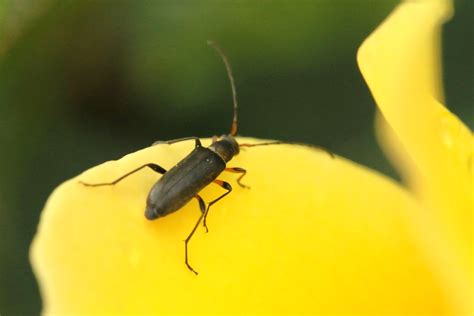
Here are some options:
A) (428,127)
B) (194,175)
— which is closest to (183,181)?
(194,175)

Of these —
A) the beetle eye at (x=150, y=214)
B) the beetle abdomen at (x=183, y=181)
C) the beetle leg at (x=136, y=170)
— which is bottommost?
the beetle abdomen at (x=183, y=181)

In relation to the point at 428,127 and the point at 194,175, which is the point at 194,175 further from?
the point at 428,127

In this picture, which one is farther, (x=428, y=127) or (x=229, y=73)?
(x=229, y=73)

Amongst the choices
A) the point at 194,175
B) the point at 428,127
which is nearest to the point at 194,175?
the point at 194,175

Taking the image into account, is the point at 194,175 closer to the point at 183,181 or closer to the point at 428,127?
the point at 183,181
